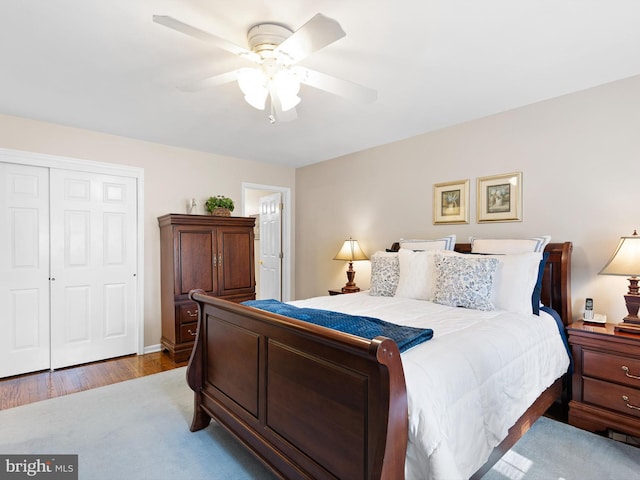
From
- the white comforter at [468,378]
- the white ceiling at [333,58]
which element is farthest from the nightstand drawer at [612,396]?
the white ceiling at [333,58]

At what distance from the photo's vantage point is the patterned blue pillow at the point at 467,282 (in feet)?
7.91

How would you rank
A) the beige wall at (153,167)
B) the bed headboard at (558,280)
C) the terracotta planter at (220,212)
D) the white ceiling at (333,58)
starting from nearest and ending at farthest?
1. the white ceiling at (333,58)
2. the bed headboard at (558,280)
3. the beige wall at (153,167)
4. the terracotta planter at (220,212)

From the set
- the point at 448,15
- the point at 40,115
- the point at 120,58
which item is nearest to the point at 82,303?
the point at 40,115

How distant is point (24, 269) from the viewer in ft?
10.7

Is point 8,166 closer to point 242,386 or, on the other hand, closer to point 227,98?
point 227,98

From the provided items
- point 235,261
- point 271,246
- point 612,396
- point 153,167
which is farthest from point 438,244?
point 153,167

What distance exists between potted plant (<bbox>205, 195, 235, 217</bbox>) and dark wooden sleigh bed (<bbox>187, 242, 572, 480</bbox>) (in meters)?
1.96

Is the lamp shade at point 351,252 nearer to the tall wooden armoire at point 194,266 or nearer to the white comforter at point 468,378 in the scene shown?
the tall wooden armoire at point 194,266

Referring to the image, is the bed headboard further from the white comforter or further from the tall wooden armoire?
the tall wooden armoire

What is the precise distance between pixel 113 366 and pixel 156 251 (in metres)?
1.29

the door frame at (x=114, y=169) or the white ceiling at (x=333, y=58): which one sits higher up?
the white ceiling at (x=333, y=58)

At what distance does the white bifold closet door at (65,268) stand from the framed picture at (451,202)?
3.34 meters

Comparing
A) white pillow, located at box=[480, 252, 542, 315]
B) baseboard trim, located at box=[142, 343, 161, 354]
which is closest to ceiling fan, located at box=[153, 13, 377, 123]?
white pillow, located at box=[480, 252, 542, 315]

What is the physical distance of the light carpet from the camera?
1.86 m
